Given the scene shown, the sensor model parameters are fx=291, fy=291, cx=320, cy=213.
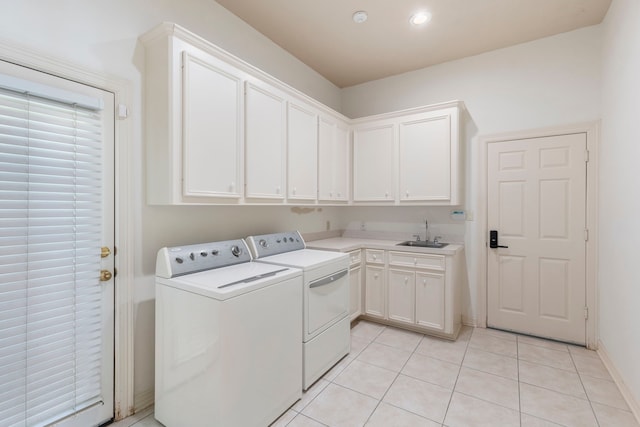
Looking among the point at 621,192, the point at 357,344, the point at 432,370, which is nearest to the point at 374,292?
the point at 357,344

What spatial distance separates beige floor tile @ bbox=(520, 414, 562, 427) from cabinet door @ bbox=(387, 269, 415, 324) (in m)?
1.28

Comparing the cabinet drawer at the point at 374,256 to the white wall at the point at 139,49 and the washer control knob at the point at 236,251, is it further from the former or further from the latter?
the washer control knob at the point at 236,251

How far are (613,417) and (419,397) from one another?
1183 millimetres

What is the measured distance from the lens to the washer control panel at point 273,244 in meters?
2.43

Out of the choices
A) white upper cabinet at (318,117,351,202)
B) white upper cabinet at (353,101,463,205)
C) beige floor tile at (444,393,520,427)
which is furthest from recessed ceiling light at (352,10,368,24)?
beige floor tile at (444,393,520,427)

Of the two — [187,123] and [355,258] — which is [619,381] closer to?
[355,258]

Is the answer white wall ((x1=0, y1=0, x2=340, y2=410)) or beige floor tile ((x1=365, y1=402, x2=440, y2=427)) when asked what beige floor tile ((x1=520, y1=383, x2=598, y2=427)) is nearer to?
beige floor tile ((x1=365, y1=402, x2=440, y2=427))

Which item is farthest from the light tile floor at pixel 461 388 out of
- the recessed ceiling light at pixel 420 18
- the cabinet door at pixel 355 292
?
the recessed ceiling light at pixel 420 18

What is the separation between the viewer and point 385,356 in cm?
265

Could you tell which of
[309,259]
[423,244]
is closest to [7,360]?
[309,259]

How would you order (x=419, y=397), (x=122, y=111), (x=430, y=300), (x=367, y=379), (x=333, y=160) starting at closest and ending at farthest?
(x=122, y=111)
(x=419, y=397)
(x=367, y=379)
(x=430, y=300)
(x=333, y=160)

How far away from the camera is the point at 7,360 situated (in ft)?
4.64

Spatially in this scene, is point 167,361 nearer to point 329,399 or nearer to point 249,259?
point 249,259

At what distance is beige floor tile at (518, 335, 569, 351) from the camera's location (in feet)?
9.23
